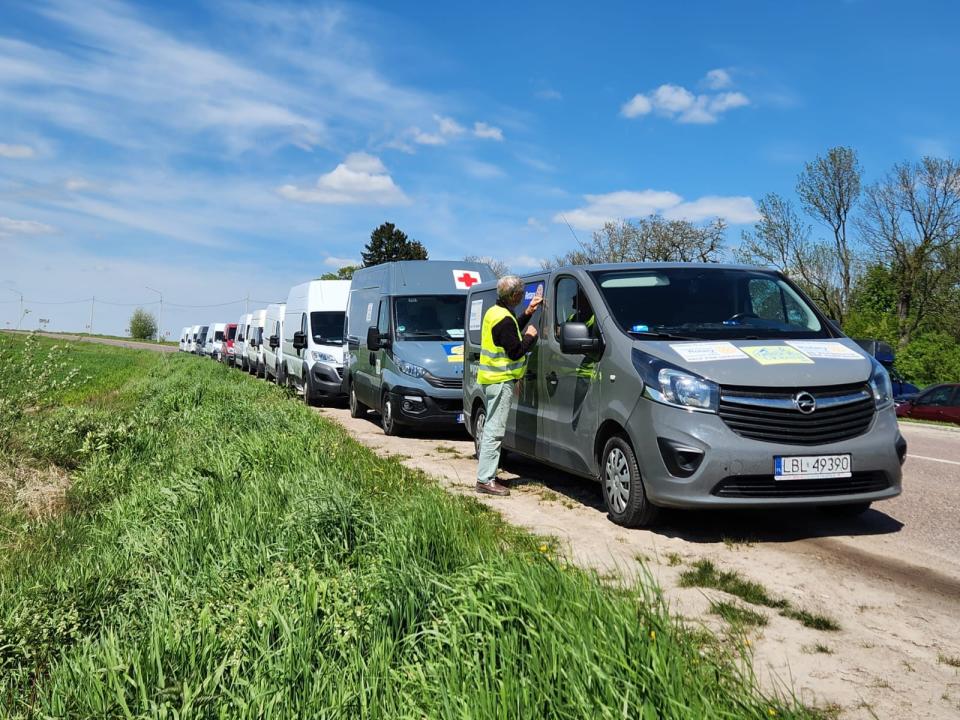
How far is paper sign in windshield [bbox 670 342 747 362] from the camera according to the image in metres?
5.96

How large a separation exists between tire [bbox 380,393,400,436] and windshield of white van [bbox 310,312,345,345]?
7.25 meters

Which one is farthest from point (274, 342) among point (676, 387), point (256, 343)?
point (676, 387)

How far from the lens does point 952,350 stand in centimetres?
3738

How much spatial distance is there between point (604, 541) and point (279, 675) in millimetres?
2970

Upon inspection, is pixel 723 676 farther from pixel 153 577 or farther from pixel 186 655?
pixel 153 577

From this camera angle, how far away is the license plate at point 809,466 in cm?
573

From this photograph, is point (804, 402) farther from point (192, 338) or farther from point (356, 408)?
point (192, 338)

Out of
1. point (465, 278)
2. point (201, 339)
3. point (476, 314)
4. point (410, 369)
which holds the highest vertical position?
point (465, 278)

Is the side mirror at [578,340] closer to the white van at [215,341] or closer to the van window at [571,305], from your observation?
the van window at [571,305]

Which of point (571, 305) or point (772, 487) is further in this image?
point (571, 305)

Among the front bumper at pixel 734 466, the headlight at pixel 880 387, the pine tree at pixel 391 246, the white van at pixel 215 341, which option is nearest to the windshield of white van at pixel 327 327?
the front bumper at pixel 734 466

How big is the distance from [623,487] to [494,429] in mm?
1732

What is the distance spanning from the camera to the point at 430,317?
A: 45.2 feet

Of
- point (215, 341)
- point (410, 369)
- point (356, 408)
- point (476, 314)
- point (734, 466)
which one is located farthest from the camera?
point (215, 341)
